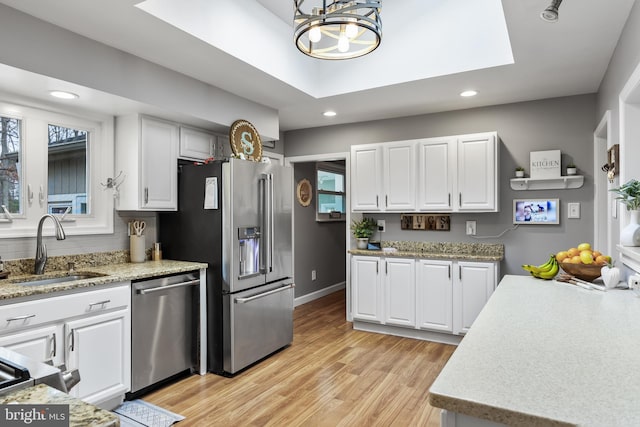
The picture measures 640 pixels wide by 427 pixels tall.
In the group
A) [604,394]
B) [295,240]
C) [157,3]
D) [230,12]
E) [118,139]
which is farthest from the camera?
[295,240]

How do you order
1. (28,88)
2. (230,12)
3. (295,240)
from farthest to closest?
(295,240)
(230,12)
(28,88)

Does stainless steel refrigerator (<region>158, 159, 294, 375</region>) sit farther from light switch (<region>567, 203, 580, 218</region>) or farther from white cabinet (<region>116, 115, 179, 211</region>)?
light switch (<region>567, 203, 580, 218</region>)

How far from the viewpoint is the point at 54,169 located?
2916 millimetres

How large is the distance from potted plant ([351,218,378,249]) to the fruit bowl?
2347 millimetres

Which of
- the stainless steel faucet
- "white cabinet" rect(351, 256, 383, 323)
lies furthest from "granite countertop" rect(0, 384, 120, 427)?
"white cabinet" rect(351, 256, 383, 323)

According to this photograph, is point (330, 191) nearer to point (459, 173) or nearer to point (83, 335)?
point (459, 173)

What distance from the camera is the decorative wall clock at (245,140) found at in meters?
3.53

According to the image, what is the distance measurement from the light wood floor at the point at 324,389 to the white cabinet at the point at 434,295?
221 millimetres

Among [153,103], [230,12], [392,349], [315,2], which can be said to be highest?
[315,2]

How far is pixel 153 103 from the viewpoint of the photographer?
2.88 m

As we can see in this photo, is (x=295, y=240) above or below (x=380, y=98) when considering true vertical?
below

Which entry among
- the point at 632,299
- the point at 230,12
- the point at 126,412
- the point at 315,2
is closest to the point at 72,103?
the point at 230,12

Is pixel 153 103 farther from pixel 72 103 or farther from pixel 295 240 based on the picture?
pixel 295 240

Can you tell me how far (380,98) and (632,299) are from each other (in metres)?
2.56
